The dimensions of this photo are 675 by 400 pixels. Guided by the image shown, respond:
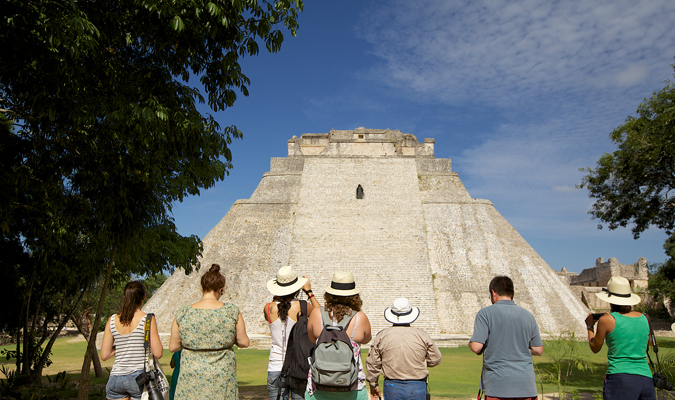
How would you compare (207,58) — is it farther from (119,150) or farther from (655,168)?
(655,168)

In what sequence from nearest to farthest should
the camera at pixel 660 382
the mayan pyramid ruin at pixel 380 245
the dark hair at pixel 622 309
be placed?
the camera at pixel 660 382
the dark hair at pixel 622 309
the mayan pyramid ruin at pixel 380 245

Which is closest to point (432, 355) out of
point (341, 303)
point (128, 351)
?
point (341, 303)

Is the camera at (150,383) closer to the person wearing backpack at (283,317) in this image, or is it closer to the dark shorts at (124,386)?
the dark shorts at (124,386)

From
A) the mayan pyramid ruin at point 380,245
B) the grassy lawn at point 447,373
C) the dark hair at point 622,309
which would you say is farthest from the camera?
the mayan pyramid ruin at point 380,245

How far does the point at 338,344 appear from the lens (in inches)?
127

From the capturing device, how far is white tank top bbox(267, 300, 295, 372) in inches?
149

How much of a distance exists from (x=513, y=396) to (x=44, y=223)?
6785mm

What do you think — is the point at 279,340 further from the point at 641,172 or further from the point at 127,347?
the point at 641,172

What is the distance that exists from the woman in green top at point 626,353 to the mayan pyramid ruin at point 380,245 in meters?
13.0

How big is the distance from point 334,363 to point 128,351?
165 centimetres

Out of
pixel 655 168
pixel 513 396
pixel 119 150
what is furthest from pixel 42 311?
pixel 655 168

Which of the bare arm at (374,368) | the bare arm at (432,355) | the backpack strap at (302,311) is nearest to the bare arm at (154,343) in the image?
the backpack strap at (302,311)

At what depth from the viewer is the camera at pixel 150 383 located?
3.52 m

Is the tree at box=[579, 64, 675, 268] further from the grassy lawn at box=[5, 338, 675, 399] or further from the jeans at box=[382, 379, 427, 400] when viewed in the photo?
the jeans at box=[382, 379, 427, 400]
